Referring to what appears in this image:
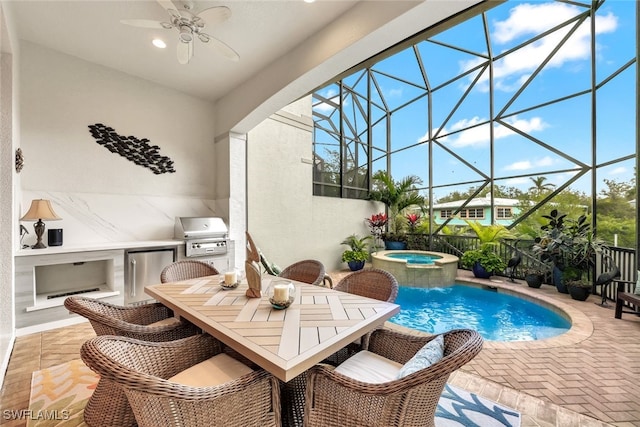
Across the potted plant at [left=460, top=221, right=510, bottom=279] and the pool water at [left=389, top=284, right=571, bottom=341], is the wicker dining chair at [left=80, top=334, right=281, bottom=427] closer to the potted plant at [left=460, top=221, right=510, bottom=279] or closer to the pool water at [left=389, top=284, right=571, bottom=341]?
the pool water at [left=389, top=284, right=571, bottom=341]

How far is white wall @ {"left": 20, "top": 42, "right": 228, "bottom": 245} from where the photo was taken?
3.33 m

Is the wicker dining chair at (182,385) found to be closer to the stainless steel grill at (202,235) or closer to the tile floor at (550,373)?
the tile floor at (550,373)

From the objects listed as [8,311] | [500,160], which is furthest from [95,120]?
[500,160]

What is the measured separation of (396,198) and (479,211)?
224 cm

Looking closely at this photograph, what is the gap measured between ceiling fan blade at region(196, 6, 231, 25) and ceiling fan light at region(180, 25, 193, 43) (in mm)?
400

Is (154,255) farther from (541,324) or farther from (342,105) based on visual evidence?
(342,105)

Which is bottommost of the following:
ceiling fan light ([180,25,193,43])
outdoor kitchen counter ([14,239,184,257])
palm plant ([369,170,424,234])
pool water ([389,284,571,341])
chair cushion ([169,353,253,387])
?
pool water ([389,284,571,341])

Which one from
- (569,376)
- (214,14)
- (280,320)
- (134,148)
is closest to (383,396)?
(280,320)

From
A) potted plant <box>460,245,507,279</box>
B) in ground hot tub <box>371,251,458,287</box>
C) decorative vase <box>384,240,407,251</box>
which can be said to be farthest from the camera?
decorative vase <box>384,240,407,251</box>

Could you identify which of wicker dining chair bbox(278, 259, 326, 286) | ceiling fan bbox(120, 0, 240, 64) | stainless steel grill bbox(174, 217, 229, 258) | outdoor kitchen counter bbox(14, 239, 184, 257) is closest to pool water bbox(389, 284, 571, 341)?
wicker dining chair bbox(278, 259, 326, 286)

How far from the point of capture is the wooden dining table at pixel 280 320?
3.59 feet

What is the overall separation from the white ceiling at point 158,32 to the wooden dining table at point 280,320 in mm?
2732

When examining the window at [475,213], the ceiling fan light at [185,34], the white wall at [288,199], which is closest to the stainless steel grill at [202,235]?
the white wall at [288,199]

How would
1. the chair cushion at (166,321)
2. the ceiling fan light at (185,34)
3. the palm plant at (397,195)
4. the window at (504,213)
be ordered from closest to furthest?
the chair cushion at (166,321), the ceiling fan light at (185,34), the window at (504,213), the palm plant at (397,195)
